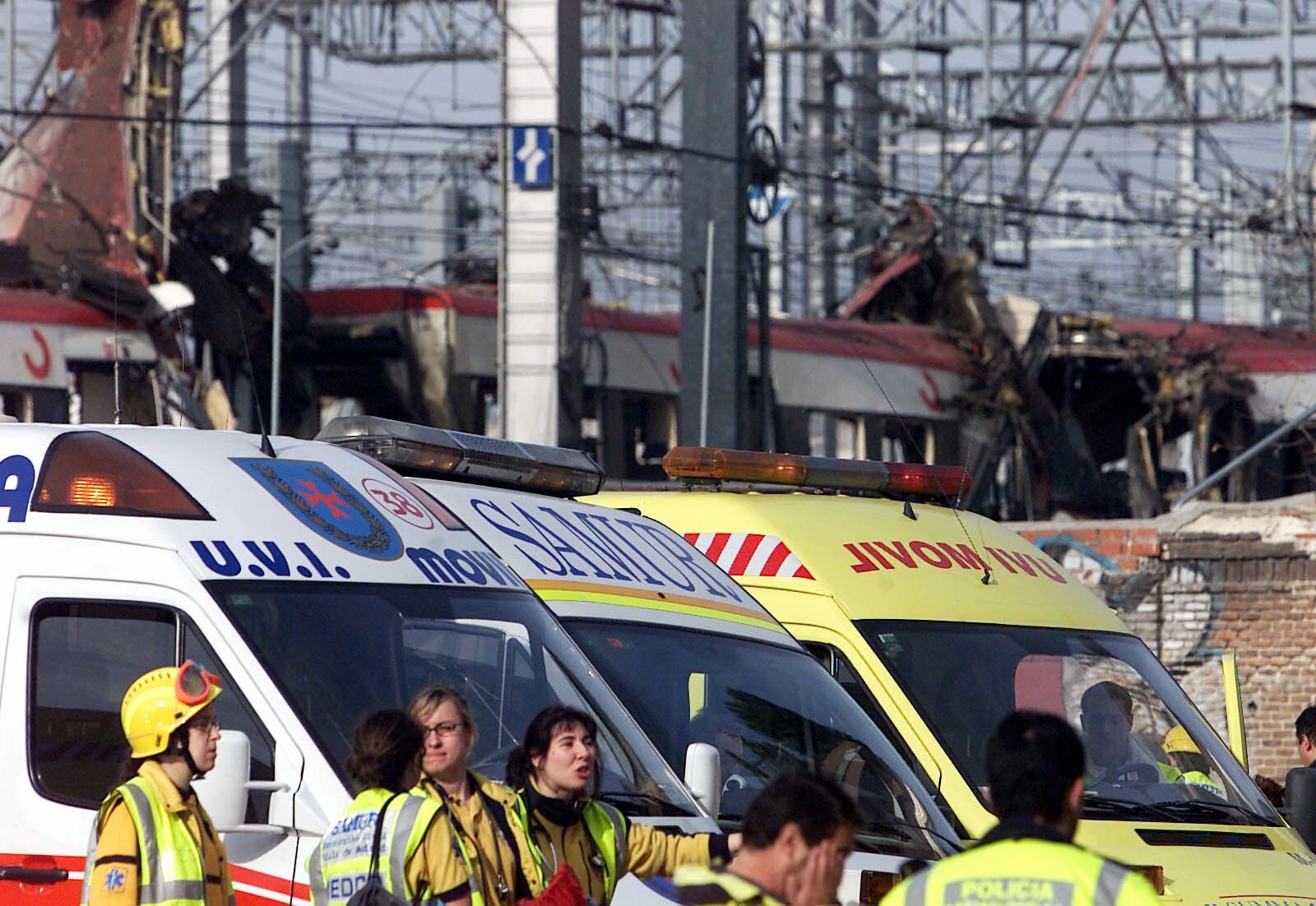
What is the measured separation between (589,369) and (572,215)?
1.95 m

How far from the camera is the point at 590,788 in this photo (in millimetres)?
5969

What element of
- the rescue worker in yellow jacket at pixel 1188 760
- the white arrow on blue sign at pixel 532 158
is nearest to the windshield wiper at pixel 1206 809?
the rescue worker in yellow jacket at pixel 1188 760

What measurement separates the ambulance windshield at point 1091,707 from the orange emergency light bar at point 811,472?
1.03 meters

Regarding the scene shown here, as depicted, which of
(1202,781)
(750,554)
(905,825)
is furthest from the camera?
(750,554)

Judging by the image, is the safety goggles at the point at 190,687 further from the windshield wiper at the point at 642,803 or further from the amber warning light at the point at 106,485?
the windshield wiper at the point at 642,803

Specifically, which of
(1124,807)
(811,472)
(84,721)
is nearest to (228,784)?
(84,721)

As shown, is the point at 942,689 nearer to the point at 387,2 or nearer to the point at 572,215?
the point at 572,215

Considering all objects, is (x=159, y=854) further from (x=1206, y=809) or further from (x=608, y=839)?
(x=1206, y=809)

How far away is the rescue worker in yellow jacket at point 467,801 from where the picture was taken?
5.24 meters

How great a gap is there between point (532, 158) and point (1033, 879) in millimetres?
19463

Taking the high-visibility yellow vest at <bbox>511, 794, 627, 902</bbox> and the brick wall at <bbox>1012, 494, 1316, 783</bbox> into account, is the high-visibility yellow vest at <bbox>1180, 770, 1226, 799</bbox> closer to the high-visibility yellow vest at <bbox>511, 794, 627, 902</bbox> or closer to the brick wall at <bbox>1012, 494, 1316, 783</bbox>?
the high-visibility yellow vest at <bbox>511, 794, 627, 902</bbox>

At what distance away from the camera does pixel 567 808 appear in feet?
18.1

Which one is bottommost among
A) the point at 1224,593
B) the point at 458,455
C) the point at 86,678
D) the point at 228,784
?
the point at 228,784

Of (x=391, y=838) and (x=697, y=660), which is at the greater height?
(x=697, y=660)
